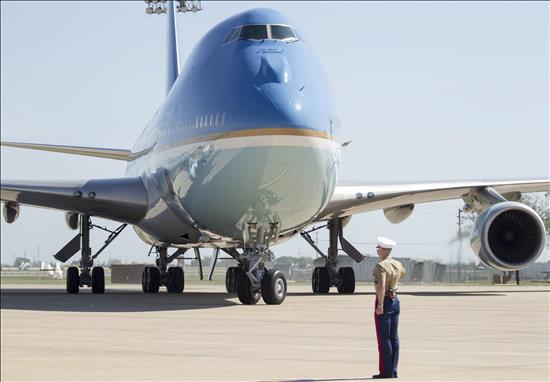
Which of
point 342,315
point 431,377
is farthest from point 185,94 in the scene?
point 431,377

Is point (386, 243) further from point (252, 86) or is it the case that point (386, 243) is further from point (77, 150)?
point (77, 150)

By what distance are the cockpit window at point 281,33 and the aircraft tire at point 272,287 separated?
15.5ft

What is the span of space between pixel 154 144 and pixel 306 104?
22.7ft

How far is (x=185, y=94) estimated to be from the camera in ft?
75.6

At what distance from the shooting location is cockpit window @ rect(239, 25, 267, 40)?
21.5 m

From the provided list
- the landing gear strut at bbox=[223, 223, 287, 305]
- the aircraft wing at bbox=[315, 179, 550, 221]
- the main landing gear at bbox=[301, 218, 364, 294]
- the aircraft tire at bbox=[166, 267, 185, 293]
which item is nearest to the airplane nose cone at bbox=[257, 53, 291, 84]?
the landing gear strut at bbox=[223, 223, 287, 305]

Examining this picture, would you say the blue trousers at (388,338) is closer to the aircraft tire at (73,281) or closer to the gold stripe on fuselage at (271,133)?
the gold stripe on fuselage at (271,133)

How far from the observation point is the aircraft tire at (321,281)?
2895 cm

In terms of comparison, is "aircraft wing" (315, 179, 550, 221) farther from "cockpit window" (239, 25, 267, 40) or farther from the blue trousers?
the blue trousers

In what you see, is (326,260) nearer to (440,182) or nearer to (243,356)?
(440,182)

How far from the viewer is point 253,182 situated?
20.5 m

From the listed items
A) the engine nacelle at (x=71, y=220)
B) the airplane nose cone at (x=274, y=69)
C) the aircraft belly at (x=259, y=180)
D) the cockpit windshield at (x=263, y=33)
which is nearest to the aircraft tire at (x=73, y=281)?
the engine nacelle at (x=71, y=220)

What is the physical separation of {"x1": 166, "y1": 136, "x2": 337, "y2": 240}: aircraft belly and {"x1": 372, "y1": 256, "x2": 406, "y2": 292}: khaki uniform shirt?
30.1 ft

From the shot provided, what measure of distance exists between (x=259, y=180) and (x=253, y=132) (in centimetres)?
99
